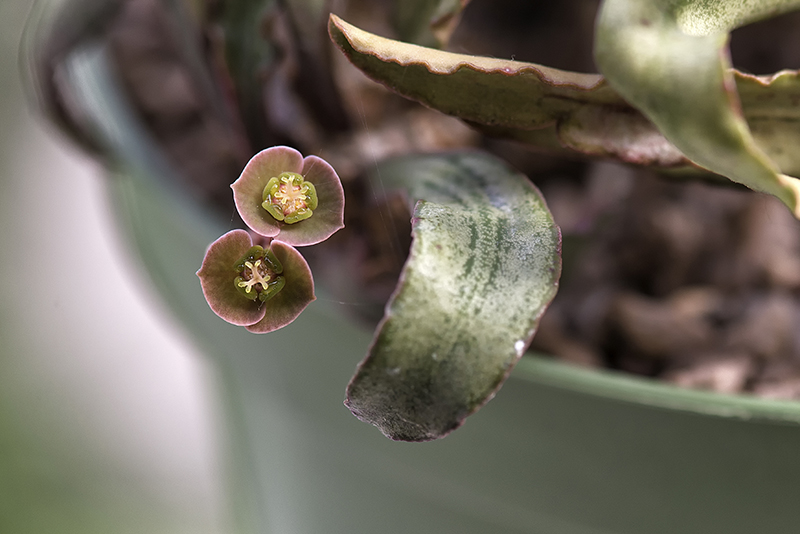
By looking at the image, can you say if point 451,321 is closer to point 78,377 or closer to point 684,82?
point 684,82

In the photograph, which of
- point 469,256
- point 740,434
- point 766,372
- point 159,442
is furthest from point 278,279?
point 159,442

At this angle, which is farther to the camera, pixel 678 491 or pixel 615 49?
pixel 678 491

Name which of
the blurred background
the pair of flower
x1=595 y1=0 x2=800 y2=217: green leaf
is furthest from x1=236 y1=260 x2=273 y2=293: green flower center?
the blurred background

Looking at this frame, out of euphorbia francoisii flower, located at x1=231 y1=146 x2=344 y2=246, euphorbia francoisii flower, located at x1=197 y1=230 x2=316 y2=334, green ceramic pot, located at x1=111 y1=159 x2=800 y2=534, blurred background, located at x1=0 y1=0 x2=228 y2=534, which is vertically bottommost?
blurred background, located at x1=0 y1=0 x2=228 y2=534

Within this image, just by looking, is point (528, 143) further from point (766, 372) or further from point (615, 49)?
point (766, 372)

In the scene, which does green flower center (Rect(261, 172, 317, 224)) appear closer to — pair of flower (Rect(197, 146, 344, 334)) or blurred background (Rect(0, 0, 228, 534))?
pair of flower (Rect(197, 146, 344, 334))

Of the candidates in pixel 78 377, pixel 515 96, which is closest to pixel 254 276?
pixel 515 96
